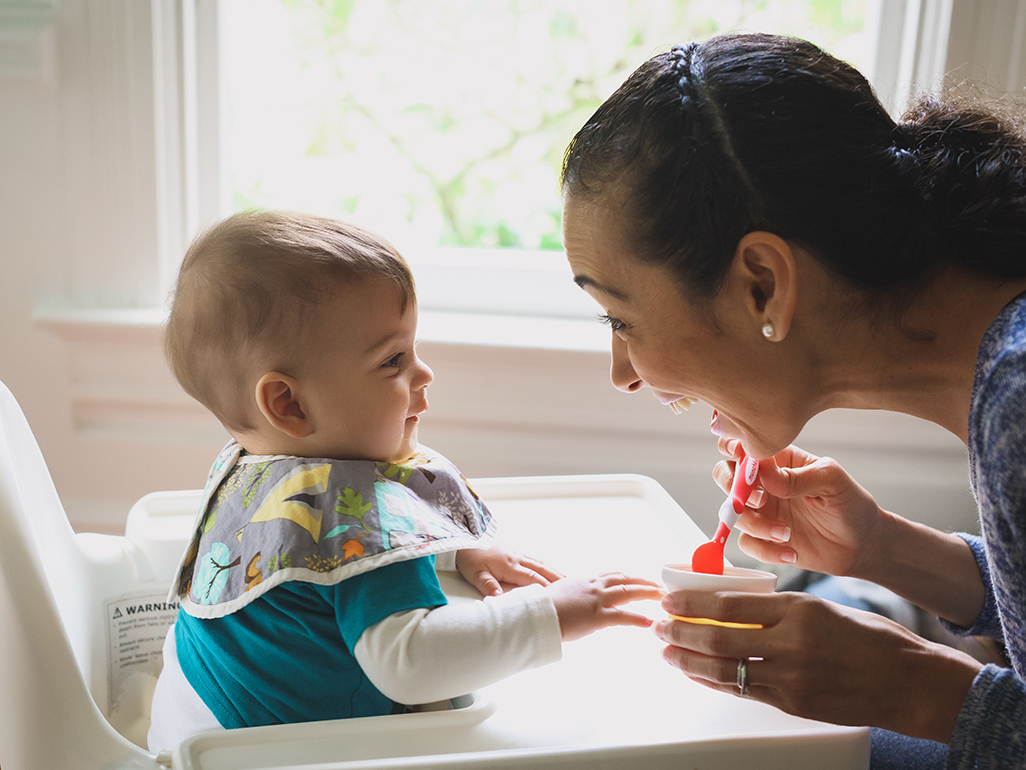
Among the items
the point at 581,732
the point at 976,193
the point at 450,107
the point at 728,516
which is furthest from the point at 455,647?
the point at 450,107

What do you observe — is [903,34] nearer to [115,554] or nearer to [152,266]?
[152,266]

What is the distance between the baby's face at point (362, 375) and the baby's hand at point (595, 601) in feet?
0.75

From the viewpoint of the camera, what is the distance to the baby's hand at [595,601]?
0.78 metres

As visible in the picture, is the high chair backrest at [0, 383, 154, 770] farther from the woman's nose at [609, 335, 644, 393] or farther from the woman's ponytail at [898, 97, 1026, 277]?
the woman's ponytail at [898, 97, 1026, 277]

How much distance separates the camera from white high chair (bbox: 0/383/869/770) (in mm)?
667

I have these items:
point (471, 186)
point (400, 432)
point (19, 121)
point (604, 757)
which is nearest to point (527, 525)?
point (400, 432)

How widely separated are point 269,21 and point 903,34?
1.10 m

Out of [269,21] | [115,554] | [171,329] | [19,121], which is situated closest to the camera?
[171,329]

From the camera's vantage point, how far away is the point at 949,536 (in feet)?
3.52

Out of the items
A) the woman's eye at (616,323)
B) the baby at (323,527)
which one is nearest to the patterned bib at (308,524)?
the baby at (323,527)

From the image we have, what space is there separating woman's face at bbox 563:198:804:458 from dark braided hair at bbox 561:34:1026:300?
0.03m

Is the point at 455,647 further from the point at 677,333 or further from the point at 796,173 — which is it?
the point at 796,173

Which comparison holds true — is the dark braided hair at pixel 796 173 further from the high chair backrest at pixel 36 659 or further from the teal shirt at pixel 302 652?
the high chair backrest at pixel 36 659

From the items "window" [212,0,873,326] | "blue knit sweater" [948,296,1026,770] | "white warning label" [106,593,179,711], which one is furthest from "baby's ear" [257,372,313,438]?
"window" [212,0,873,326]
